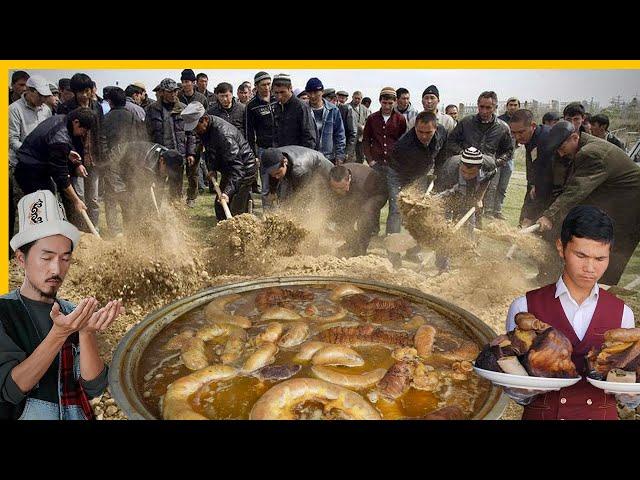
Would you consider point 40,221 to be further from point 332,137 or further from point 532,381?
point 332,137

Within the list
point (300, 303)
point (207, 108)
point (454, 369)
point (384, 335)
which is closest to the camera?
point (454, 369)

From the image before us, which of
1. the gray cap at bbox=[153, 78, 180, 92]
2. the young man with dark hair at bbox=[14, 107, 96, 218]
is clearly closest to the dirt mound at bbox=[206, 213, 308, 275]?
the young man with dark hair at bbox=[14, 107, 96, 218]

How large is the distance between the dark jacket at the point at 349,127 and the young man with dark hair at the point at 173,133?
6.14 ft

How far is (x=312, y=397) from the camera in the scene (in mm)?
3414

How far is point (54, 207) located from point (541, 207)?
5198 mm

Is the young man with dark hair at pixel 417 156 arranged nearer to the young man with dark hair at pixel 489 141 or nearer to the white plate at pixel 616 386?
the young man with dark hair at pixel 489 141

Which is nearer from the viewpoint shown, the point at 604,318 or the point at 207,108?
the point at 604,318

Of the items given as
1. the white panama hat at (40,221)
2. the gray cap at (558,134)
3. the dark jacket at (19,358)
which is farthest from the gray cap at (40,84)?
the gray cap at (558,134)

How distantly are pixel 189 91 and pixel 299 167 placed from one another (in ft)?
5.56

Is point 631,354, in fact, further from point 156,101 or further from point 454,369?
point 156,101

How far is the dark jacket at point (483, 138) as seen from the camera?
19.3 ft

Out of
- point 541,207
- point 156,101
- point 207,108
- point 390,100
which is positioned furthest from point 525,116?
point 156,101

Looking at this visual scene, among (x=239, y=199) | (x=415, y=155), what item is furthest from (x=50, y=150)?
(x=415, y=155)

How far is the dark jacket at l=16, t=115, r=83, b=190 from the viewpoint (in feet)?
17.3
